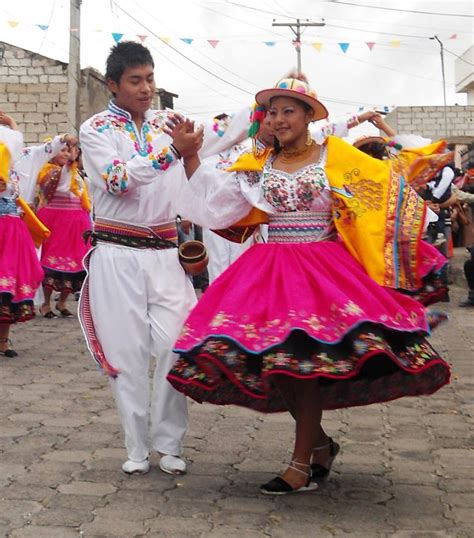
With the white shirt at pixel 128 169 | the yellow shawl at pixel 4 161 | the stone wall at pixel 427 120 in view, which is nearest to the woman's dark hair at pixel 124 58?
the white shirt at pixel 128 169

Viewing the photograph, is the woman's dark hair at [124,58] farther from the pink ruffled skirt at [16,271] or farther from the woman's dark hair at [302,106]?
the pink ruffled skirt at [16,271]

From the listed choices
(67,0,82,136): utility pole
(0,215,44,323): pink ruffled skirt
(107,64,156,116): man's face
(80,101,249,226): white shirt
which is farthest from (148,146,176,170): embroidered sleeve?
(67,0,82,136): utility pole

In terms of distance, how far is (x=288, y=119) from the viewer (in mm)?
4953

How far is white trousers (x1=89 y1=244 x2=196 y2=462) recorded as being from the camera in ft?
17.0

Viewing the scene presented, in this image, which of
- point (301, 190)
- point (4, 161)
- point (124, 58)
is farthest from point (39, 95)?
point (301, 190)

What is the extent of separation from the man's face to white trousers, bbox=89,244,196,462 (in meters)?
0.65

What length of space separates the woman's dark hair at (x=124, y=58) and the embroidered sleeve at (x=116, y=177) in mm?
479

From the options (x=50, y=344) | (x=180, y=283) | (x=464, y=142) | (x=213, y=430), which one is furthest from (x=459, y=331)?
(x=464, y=142)

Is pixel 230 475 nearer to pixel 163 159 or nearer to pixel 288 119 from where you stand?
pixel 163 159

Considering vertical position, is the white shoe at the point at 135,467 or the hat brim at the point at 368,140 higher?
the hat brim at the point at 368,140

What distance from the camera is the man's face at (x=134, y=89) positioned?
5.29m

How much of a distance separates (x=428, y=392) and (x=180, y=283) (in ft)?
4.13

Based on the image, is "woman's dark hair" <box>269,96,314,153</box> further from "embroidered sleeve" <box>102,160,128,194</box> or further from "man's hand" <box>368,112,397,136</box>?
"embroidered sleeve" <box>102,160,128,194</box>

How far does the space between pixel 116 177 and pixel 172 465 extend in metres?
1.31
